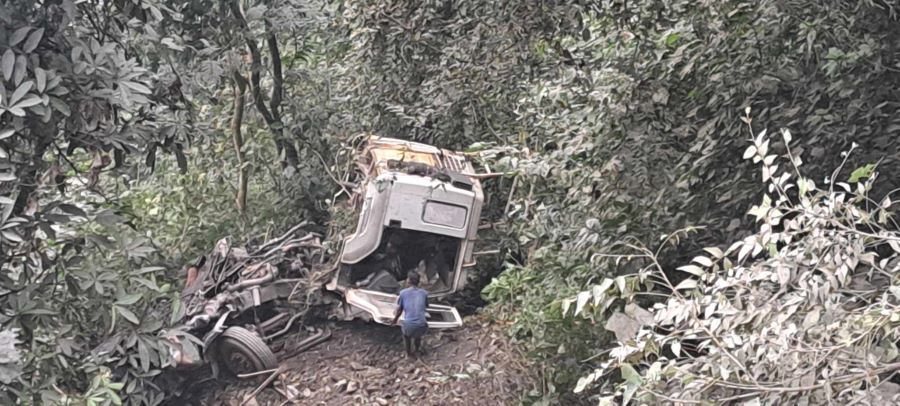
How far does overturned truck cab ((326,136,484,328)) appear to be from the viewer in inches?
333

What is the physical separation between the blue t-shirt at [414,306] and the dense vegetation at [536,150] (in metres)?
0.77

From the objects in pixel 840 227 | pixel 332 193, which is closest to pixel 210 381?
pixel 332 193

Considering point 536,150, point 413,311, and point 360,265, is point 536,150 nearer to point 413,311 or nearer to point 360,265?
point 413,311

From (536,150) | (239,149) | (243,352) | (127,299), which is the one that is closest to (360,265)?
(243,352)

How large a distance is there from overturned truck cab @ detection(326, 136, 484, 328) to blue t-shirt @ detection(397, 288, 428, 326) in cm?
34

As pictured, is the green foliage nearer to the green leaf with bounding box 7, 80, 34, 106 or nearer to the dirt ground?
the green leaf with bounding box 7, 80, 34, 106

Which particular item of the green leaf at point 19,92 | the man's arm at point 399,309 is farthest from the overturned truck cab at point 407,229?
the green leaf at point 19,92

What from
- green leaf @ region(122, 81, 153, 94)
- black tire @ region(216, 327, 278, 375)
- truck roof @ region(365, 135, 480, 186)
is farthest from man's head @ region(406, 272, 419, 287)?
green leaf @ region(122, 81, 153, 94)

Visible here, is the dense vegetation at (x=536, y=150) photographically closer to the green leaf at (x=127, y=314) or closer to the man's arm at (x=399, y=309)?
the green leaf at (x=127, y=314)

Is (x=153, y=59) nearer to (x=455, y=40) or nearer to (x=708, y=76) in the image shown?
(x=708, y=76)

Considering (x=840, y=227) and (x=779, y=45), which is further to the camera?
(x=779, y=45)

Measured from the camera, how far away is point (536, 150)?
790cm

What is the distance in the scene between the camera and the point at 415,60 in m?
10.2

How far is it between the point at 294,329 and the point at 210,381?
0.92 meters
